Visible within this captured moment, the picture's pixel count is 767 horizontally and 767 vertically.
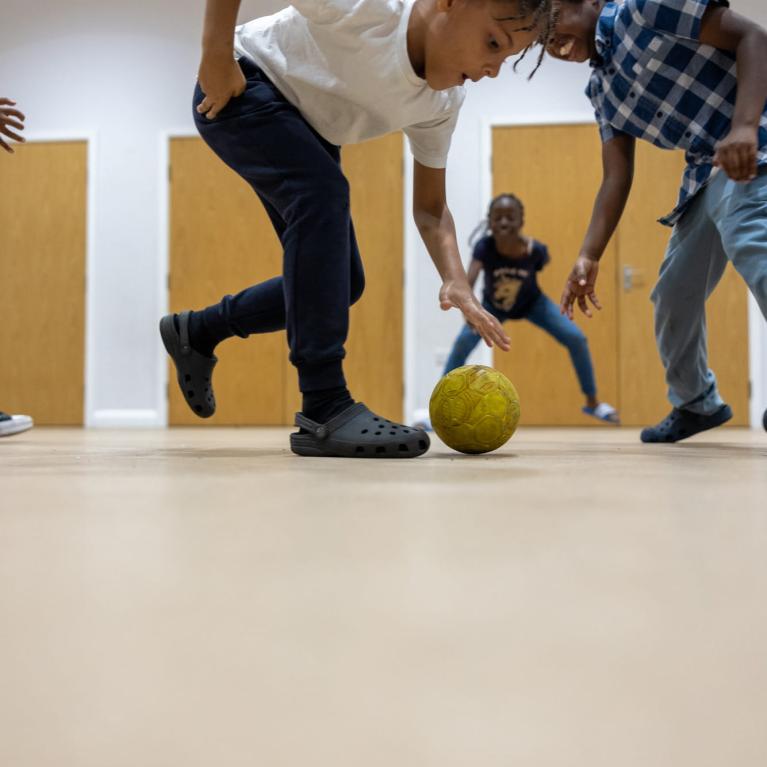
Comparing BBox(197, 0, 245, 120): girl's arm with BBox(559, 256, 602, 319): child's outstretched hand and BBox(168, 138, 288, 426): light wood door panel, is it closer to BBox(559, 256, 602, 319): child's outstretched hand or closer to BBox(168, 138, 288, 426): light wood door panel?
BBox(559, 256, 602, 319): child's outstretched hand

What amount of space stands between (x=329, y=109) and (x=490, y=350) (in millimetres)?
3667

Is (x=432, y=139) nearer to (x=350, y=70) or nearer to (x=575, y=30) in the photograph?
(x=350, y=70)

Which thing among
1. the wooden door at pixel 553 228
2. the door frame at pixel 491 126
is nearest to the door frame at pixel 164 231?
the door frame at pixel 491 126

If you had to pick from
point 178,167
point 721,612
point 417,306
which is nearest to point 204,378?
point 721,612

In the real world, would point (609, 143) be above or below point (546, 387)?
above

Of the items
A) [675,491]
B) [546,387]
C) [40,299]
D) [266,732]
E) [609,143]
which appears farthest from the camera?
[40,299]

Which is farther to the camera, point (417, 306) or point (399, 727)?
point (417, 306)

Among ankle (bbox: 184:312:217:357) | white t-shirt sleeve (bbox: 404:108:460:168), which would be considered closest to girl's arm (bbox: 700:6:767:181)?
white t-shirt sleeve (bbox: 404:108:460:168)

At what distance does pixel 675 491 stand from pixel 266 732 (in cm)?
77

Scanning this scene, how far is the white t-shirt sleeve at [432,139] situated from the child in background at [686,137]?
17.4 inches

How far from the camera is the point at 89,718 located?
382mm

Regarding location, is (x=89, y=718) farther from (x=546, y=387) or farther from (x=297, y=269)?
(x=546, y=387)

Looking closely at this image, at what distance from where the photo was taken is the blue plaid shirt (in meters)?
1.87

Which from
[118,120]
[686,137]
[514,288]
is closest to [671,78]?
[686,137]
